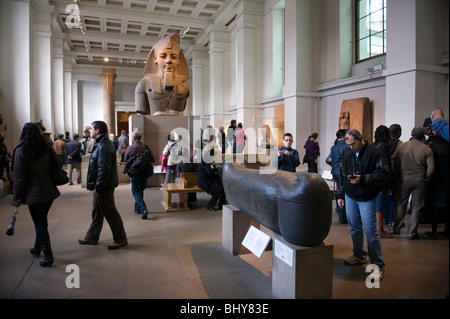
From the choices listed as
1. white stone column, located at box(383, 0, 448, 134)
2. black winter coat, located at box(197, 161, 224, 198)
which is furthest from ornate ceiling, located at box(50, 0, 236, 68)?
black winter coat, located at box(197, 161, 224, 198)

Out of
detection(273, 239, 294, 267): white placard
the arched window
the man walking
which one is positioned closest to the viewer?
detection(273, 239, 294, 267): white placard

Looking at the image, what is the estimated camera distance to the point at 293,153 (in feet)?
18.5

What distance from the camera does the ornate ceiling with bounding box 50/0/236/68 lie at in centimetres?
1532

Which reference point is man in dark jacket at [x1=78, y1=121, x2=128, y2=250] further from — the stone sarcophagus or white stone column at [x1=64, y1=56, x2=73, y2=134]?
white stone column at [x1=64, y1=56, x2=73, y2=134]

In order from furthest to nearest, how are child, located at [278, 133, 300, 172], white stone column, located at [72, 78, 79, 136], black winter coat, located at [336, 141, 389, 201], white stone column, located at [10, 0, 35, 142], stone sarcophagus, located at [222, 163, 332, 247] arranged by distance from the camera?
white stone column, located at [72, 78, 79, 136] → white stone column, located at [10, 0, 35, 142] → child, located at [278, 133, 300, 172] → black winter coat, located at [336, 141, 389, 201] → stone sarcophagus, located at [222, 163, 332, 247]

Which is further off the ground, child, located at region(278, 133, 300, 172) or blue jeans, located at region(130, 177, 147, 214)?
child, located at region(278, 133, 300, 172)

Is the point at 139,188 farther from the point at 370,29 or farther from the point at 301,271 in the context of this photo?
the point at 370,29

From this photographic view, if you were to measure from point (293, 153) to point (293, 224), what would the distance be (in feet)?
10.3

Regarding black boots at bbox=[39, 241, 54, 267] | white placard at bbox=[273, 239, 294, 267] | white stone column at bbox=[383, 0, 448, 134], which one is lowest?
black boots at bbox=[39, 241, 54, 267]

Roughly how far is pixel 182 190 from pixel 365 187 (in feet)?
12.3

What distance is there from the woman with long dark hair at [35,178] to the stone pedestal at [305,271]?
8.45 feet

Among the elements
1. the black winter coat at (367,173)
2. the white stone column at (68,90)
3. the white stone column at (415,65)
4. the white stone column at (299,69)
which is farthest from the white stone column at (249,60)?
the white stone column at (68,90)

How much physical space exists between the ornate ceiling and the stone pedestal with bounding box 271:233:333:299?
14356mm

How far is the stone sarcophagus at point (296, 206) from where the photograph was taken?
2570 mm
